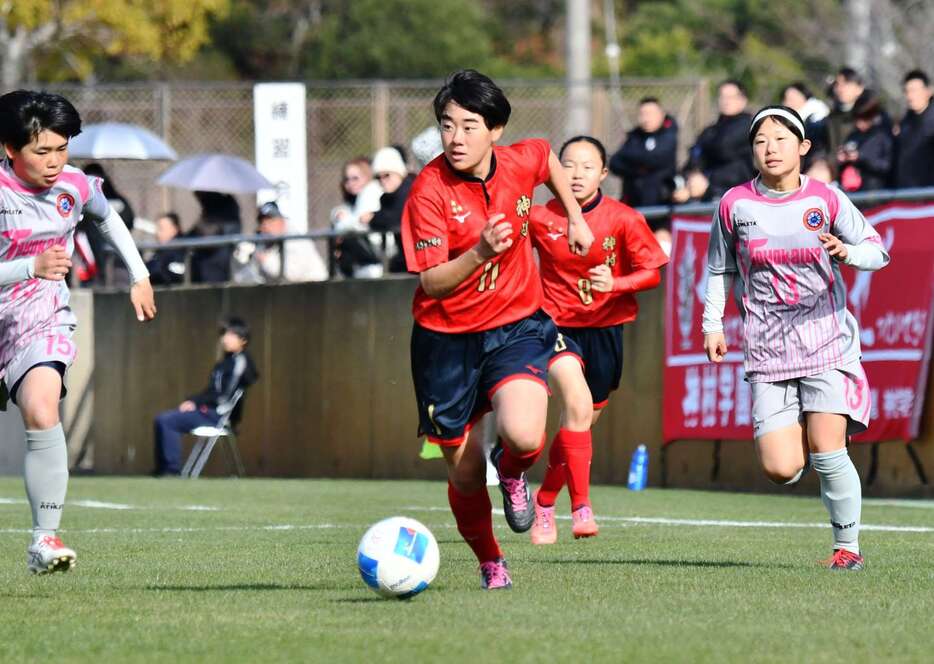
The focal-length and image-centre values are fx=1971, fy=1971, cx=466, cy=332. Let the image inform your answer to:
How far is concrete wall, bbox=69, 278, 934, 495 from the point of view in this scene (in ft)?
53.9

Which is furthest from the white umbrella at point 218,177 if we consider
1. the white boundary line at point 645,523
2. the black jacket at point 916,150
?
the white boundary line at point 645,523

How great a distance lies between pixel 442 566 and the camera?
8898mm

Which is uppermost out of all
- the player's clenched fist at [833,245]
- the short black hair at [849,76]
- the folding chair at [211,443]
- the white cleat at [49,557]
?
the short black hair at [849,76]

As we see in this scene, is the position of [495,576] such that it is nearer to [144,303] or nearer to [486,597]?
[486,597]

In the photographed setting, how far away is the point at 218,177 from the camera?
68.0 feet

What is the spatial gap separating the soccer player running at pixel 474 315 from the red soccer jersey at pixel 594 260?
304 cm

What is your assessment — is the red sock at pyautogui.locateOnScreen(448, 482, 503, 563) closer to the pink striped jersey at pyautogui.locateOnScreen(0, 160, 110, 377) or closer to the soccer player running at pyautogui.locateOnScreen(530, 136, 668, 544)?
the pink striped jersey at pyautogui.locateOnScreen(0, 160, 110, 377)

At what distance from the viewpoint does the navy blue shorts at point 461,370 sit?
299 inches

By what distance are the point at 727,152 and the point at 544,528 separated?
650 centimetres

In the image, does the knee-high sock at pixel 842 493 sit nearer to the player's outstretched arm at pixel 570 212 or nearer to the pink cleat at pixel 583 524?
the player's outstretched arm at pixel 570 212

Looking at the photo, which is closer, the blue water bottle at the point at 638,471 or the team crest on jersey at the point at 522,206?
the team crest on jersey at the point at 522,206

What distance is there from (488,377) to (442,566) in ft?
5.13

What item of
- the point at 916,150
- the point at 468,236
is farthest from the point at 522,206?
the point at 916,150

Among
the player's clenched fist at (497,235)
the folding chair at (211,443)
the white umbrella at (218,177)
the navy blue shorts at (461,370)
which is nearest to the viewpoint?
the player's clenched fist at (497,235)
